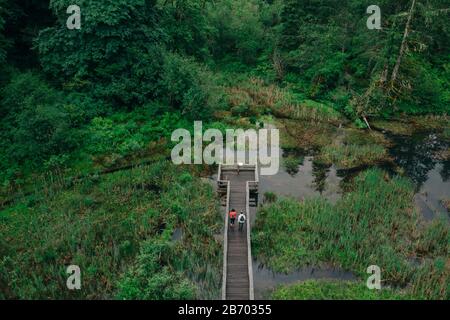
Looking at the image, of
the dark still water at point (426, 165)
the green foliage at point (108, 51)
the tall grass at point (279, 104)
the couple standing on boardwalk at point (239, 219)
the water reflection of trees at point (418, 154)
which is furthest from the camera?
the tall grass at point (279, 104)

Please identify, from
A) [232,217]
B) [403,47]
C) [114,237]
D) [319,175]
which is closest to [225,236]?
[232,217]

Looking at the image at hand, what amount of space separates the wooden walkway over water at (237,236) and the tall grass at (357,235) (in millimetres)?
1225

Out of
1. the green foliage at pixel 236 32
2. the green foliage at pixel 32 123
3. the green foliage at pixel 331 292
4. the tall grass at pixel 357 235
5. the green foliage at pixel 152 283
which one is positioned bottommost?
the green foliage at pixel 331 292

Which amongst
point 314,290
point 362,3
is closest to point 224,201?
point 314,290

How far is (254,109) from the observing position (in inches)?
1521

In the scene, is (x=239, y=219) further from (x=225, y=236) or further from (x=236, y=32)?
(x=236, y=32)

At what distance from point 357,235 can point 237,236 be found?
22.4ft

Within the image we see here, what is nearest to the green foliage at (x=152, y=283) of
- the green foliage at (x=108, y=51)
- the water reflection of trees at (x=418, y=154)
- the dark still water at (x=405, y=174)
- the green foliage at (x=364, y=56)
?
the dark still water at (x=405, y=174)

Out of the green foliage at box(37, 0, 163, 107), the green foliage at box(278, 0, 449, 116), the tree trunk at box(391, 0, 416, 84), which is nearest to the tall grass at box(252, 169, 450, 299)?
the green foliage at box(278, 0, 449, 116)

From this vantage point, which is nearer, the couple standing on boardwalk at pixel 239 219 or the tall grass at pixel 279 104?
the couple standing on boardwalk at pixel 239 219

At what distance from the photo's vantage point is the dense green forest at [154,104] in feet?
72.9

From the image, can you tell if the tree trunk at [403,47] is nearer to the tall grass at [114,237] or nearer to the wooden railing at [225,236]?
the wooden railing at [225,236]

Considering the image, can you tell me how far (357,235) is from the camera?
23656 millimetres
